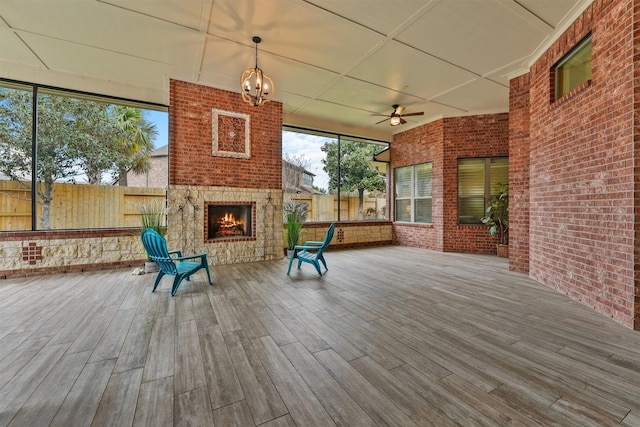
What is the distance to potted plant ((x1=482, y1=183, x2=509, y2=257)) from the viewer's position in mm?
5734

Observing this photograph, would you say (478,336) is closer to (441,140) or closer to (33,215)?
(441,140)

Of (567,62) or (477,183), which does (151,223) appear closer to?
(567,62)

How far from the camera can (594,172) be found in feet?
9.02

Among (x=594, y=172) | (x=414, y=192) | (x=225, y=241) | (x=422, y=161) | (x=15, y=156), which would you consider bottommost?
(x=225, y=241)

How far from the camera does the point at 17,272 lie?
159 inches

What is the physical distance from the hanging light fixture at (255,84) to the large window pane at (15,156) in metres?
3.81

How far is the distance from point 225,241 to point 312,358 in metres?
3.69

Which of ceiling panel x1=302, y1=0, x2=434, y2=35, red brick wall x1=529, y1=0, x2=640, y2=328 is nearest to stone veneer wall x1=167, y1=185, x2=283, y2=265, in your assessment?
ceiling panel x1=302, y1=0, x2=434, y2=35

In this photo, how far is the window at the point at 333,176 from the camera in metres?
7.03

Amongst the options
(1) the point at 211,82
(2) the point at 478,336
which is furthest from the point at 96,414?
(1) the point at 211,82

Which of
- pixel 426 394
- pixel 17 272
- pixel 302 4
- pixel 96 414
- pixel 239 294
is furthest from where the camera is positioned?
pixel 17 272

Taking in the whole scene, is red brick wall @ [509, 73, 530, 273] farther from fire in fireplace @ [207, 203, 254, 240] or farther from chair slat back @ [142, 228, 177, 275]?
chair slat back @ [142, 228, 177, 275]

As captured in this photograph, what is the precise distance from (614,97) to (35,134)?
7640 mm

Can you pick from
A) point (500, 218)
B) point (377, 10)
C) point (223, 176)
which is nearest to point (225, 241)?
point (223, 176)
